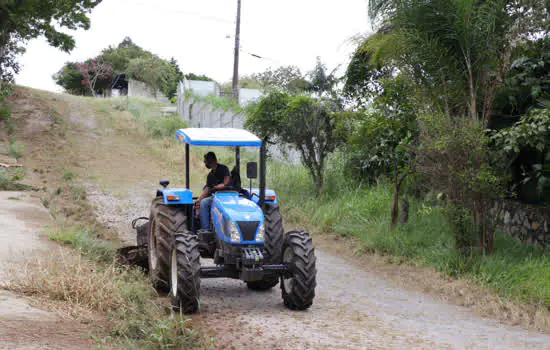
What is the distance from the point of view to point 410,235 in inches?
441

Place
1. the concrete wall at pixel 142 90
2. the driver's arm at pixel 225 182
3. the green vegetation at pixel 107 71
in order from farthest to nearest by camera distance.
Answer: the green vegetation at pixel 107 71 → the concrete wall at pixel 142 90 → the driver's arm at pixel 225 182

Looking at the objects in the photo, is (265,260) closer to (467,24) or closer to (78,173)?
(467,24)

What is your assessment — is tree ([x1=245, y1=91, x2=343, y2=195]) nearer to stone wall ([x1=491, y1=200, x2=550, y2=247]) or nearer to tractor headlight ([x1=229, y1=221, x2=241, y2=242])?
stone wall ([x1=491, y1=200, x2=550, y2=247])

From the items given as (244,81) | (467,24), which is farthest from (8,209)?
(244,81)

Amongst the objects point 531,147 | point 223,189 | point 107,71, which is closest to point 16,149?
point 223,189

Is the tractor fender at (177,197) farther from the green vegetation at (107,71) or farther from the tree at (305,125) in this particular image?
the green vegetation at (107,71)

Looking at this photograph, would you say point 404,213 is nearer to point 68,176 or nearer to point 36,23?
point 68,176

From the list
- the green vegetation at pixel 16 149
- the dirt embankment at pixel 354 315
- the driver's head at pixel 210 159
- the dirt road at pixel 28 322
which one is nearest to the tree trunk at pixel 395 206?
the dirt embankment at pixel 354 315

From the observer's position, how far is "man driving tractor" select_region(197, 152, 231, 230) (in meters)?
8.02

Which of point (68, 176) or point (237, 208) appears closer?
point (237, 208)

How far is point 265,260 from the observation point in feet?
25.2

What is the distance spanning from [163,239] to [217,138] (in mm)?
1559

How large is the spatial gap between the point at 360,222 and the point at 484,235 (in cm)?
399

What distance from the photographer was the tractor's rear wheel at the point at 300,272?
7.09 m
